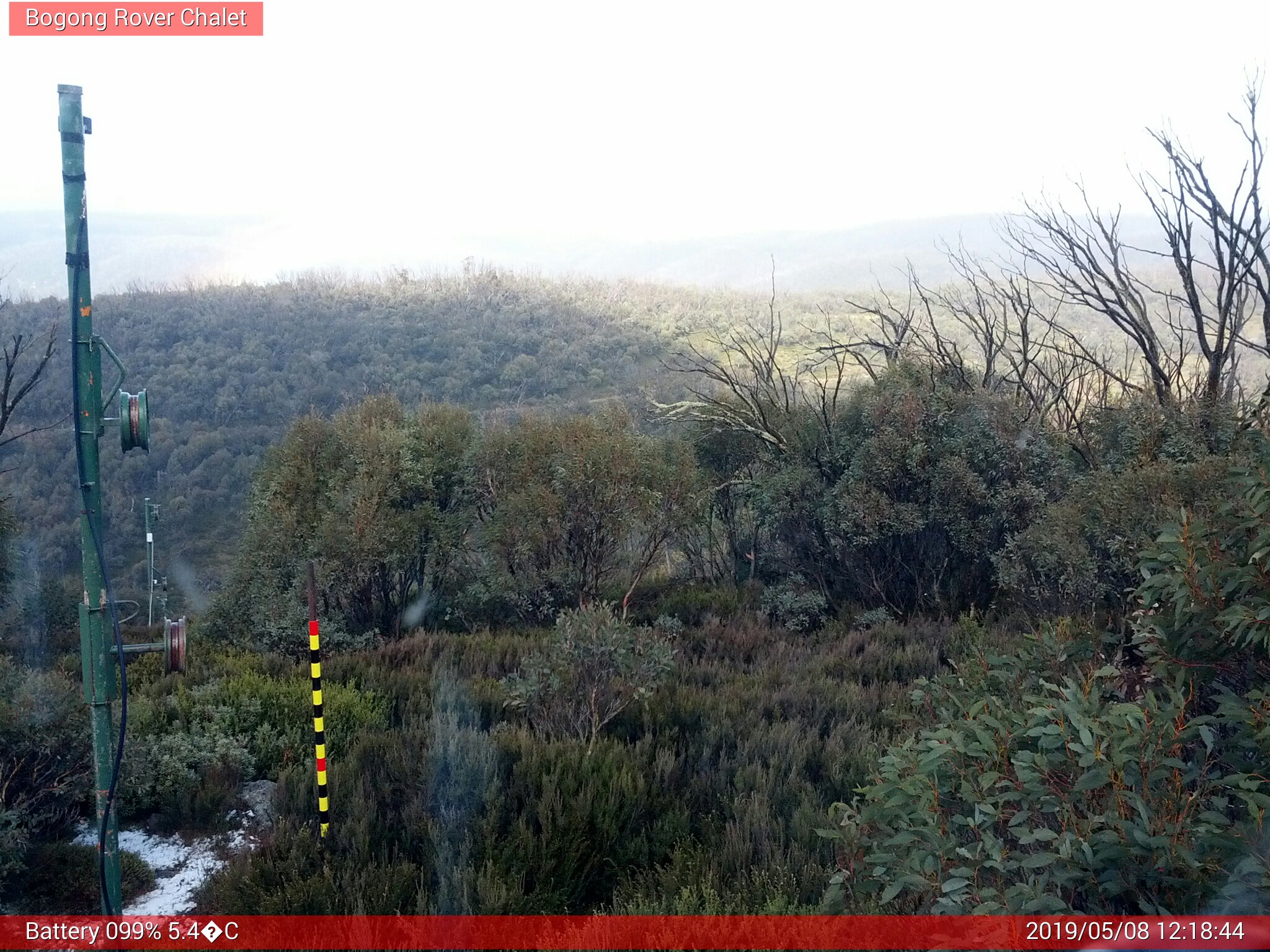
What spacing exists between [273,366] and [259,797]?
3034cm

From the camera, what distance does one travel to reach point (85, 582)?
3.93 metres

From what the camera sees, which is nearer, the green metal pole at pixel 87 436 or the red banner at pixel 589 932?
the red banner at pixel 589 932

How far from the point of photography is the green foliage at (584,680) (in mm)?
6949

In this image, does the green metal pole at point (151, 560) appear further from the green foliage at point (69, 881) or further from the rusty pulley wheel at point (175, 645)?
the rusty pulley wheel at point (175, 645)

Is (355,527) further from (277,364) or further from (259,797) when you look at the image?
(277,364)

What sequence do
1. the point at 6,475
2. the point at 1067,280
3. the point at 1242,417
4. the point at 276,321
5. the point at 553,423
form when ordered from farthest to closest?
the point at 276,321
the point at 6,475
the point at 553,423
the point at 1067,280
the point at 1242,417

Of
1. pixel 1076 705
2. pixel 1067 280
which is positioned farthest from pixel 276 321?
pixel 1076 705

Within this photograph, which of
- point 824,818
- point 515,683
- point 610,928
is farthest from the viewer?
point 515,683

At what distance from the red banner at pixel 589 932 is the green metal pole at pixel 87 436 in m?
0.47

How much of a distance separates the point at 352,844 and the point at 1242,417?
9583 mm

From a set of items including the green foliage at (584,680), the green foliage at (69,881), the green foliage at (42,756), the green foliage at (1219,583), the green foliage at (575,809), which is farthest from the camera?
the green foliage at (584,680)

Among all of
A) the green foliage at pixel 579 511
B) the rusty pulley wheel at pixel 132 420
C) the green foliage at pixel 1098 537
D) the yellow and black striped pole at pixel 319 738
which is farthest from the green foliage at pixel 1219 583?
the green foliage at pixel 579 511

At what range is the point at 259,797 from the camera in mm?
6266

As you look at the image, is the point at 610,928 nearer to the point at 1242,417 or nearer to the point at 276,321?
the point at 1242,417
